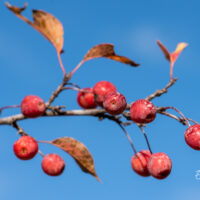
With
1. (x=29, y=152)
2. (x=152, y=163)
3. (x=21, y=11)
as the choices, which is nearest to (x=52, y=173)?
(x=29, y=152)

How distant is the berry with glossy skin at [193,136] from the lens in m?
1.79

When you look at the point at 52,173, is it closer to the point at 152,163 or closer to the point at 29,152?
the point at 29,152

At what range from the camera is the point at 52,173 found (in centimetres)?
214

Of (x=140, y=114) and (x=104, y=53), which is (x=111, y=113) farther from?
(x=104, y=53)

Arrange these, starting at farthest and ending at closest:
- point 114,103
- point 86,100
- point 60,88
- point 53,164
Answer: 1. point 86,100
2. point 53,164
3. point 60,88
4. point 114,103

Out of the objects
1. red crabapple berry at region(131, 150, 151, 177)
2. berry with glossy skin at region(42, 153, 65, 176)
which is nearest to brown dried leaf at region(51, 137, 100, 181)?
berry with glossy skin at region(42, 153, 65, 176)

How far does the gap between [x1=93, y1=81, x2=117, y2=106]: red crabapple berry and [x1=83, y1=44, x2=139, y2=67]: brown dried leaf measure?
6.4 inches

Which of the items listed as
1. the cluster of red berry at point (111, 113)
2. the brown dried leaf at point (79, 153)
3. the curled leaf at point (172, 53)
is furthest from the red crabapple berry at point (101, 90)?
the curled leaf at point (172, 53)

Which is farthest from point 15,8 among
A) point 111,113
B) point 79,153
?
point 79,153

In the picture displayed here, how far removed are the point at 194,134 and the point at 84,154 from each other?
0.63m

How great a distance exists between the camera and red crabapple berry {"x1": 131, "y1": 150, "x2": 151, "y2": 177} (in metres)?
2.20

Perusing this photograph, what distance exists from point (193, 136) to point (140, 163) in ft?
1.71

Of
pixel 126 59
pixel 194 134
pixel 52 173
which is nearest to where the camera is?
pixel 194 134

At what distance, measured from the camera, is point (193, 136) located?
1.81 meters
